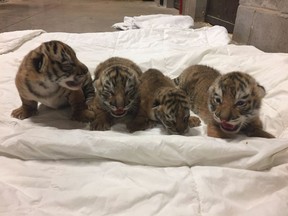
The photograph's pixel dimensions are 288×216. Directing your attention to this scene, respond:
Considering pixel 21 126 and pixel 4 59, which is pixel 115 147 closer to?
pixel 21 126

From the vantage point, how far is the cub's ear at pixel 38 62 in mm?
1678

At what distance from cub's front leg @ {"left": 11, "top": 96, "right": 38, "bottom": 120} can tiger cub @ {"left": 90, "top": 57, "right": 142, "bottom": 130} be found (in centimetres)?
39

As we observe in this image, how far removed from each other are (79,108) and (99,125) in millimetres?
213

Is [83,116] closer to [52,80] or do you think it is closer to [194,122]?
[52,80]

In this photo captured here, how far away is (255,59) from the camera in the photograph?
258 cm

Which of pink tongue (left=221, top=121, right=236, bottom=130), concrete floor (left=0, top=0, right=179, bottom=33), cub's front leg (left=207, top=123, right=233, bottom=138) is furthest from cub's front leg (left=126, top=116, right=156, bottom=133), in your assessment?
concrete floor (left=0, top=0, right=179, bottom=33)

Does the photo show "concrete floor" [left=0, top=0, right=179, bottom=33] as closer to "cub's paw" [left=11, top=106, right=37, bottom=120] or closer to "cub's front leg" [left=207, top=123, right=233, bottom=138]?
"cub's paw" [left=11, top=106, right=37, bottom=120]

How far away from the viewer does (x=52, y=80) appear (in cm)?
174

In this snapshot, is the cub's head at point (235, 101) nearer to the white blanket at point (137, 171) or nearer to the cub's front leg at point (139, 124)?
the white blanket at point (137, 171)

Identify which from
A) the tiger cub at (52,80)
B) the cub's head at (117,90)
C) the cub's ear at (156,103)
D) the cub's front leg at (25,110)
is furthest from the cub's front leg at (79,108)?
the cub's ear at (156,103)

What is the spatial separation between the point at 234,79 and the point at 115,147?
0.70 metres

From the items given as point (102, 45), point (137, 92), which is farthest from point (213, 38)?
point (137, 92)

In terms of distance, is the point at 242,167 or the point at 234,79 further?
the point at 234,79

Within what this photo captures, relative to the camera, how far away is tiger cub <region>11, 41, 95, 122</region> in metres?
1.69
